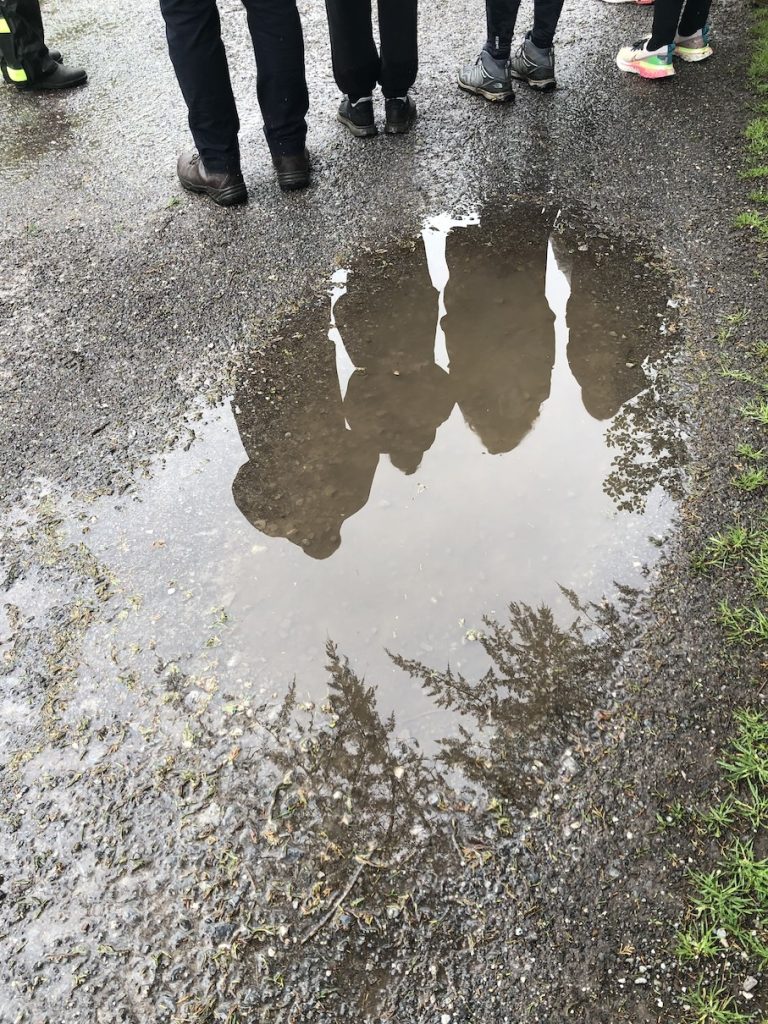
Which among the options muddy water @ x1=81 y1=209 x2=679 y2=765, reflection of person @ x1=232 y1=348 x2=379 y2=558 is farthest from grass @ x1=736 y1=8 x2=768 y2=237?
reflection of person @ x1=232 y1=348 x2=379 y2=558

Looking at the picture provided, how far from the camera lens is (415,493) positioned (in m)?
2.61

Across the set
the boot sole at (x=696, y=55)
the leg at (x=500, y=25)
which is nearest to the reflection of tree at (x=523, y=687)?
the leg at (x=500, y=25)

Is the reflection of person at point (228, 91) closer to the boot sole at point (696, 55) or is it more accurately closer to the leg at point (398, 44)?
the leg at point (398, 44)

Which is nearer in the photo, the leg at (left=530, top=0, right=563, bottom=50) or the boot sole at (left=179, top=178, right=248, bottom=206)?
the boot sole at (left=179, top=178, right=248, bottom=206)

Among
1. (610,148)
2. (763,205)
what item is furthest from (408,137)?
(763,205)

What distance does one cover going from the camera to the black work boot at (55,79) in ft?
16.8

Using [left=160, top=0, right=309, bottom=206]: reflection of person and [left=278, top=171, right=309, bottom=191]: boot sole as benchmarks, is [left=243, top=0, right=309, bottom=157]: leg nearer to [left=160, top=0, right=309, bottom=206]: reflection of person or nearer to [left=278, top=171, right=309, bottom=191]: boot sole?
[left=160, top=0, right=309, bottom=206]: reflection of person

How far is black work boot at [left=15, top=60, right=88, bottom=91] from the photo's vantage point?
512cm

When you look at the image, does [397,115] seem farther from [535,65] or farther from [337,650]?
[337,650]

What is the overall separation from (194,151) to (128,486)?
247 centimetres

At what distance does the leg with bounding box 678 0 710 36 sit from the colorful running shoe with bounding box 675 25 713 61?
0.03m

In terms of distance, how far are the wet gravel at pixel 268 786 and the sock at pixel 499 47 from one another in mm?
1668

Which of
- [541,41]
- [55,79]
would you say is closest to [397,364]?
[541,41]

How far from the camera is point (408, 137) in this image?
172 inches
